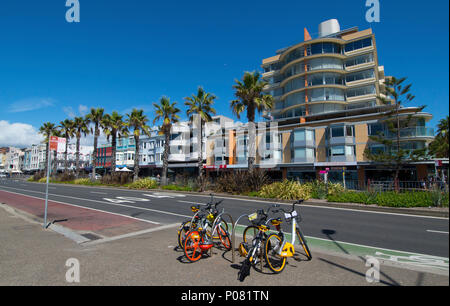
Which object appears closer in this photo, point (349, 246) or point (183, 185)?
point (349, 246)

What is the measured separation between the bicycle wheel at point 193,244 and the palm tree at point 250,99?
17543mm

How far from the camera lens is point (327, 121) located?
37.2m

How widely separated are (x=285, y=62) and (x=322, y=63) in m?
9.66

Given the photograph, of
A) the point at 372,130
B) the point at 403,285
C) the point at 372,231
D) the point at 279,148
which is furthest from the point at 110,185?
the point at 372,130

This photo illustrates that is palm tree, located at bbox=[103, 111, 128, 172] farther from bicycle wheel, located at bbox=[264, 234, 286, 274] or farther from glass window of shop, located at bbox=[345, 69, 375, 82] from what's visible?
glass window of shop, located at bbox=[345, 69, 375, 82]

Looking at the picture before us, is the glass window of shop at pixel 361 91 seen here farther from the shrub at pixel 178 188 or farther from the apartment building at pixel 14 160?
the apartment building at pixel 14 160

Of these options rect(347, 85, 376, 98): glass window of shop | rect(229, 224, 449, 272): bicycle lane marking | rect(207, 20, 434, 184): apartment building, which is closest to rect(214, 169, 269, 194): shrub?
rect(229, 224, 449, 272): bicycle lane marking

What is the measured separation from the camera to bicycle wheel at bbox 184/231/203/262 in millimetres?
4719

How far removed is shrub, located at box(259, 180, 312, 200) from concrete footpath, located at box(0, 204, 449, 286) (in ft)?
36.0

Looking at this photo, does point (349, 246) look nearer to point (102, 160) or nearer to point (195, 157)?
point (195, 157)

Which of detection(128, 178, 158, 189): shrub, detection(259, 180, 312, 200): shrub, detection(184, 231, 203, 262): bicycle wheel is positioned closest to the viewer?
detection(184, 231, 203, 262): bicycle wheel

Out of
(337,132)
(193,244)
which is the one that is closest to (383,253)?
(193,244)

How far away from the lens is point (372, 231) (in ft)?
25.6

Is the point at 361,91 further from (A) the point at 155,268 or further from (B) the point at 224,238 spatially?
(A) the point at 155,268
